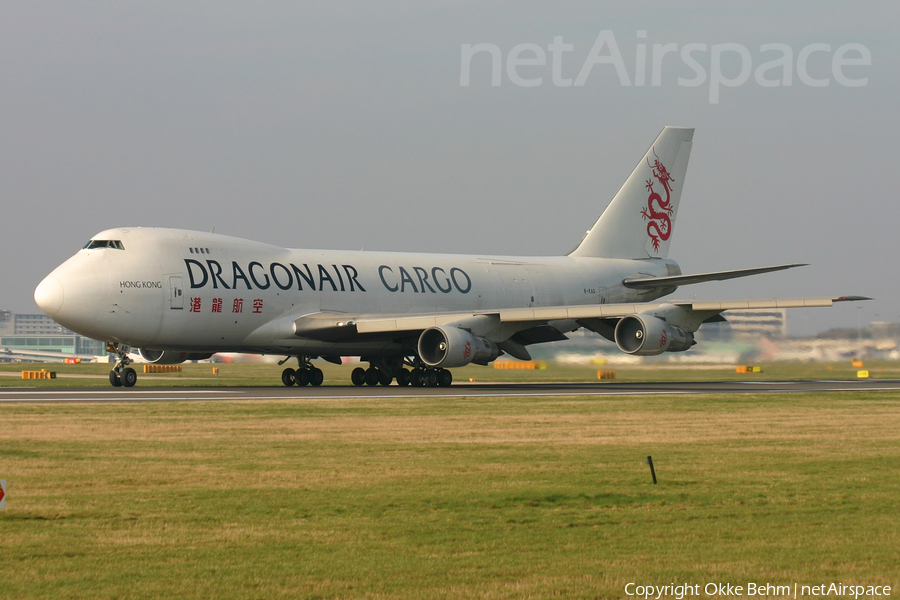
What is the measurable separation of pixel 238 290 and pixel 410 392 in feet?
21.7

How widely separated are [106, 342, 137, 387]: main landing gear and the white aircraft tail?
21.1 metres

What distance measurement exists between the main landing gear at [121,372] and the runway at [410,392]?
0.32m

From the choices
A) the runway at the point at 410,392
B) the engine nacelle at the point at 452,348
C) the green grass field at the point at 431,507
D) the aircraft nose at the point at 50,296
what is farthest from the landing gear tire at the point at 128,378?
the green grass field at the point at 431,507

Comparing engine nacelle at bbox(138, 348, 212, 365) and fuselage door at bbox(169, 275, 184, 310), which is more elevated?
fuselage door at bbox(169, 275, 184, 310)

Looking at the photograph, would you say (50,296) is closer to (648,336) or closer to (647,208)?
(648,336)

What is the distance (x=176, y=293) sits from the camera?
103 feet

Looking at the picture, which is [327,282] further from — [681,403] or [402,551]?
[402,551]

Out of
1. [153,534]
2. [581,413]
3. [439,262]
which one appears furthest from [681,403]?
[153,534]

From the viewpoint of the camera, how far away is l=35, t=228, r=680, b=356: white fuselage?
30344 millimetres

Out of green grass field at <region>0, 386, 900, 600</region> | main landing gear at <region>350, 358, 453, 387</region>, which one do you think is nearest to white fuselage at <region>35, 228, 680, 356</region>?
main landing gear at <region>350, 358, 453, 387</region>

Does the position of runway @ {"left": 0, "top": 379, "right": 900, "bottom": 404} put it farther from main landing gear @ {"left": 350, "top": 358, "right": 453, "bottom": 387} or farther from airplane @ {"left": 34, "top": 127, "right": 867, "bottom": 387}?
main landing gear @ {"left": 350, "top": 358, "right": 453, "bottom": 387}

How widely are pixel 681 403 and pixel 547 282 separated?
1729cm

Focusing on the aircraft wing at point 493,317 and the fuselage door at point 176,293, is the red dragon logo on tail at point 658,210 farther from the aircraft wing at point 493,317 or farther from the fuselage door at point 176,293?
the fuselage door at point 176,293

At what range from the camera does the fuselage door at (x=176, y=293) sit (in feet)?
103
